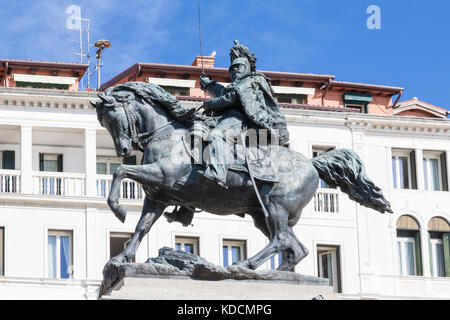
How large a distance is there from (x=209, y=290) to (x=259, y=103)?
351 centimetres

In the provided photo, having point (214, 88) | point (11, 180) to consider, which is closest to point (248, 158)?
point (214, 88)

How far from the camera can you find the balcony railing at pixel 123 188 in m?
53.2

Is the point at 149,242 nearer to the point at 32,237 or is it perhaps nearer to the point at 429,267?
the point at 32,237

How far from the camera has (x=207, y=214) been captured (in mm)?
53781

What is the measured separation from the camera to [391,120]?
5712 cm

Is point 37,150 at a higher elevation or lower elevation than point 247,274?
higher

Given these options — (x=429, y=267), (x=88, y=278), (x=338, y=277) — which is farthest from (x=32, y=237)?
(x=429, y=267)

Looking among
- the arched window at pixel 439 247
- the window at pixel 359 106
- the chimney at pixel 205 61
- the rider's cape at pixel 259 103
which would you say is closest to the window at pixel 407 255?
the arched window at pixel 439 247

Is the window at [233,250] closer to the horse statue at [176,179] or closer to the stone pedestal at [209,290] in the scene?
the horse statue at [176,179]

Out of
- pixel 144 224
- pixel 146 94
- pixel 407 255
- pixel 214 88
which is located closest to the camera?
pixel 144 224

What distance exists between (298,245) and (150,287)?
2.94 m

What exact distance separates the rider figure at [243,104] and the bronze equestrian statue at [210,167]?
0.02 metres

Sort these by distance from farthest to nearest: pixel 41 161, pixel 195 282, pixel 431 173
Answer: pixel 431 173 → pixel 41 161 → pixel 195 282

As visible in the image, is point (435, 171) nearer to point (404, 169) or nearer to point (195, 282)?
point (404, 169)
